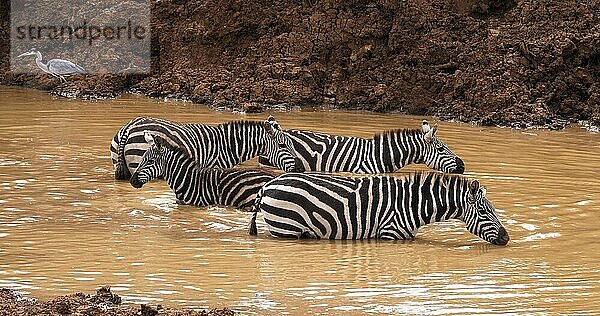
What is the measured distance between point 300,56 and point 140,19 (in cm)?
563

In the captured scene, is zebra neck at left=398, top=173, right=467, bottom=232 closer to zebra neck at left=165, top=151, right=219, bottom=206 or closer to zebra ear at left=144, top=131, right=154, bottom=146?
zebra neck at left=165, top=151, right=219, bottom=206

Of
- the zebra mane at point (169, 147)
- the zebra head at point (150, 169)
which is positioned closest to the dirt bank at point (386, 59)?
the zebra mane at point (169, 147)

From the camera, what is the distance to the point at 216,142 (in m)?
14.2

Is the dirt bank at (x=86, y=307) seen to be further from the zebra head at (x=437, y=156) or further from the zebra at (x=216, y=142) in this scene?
the zebra head at (x=437, y=156)

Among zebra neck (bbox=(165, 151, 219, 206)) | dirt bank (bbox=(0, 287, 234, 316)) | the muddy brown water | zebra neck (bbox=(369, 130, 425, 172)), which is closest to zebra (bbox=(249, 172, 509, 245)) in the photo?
the muddy brown water

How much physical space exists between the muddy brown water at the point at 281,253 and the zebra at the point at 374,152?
60 centimetres

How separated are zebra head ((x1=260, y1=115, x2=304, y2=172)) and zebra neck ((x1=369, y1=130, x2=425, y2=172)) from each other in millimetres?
970

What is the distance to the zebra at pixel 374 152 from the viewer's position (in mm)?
13797

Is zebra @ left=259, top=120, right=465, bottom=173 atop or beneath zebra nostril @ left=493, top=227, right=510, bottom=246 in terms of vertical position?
atop

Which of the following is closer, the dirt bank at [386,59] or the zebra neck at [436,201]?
the zebra neck at [436,201]

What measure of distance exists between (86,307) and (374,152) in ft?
23.0

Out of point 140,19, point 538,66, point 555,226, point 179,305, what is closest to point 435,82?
point 538,66

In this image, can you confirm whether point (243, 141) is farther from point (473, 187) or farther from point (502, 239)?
point (502, 239)

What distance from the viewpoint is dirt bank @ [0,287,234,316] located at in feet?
23.7
